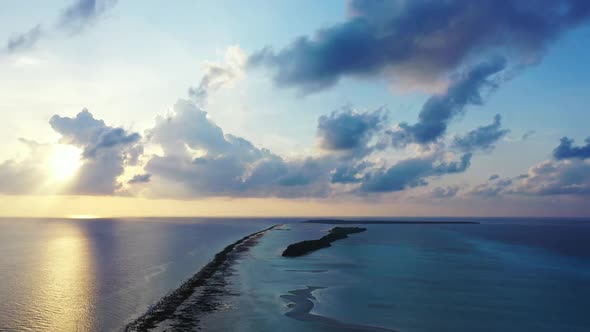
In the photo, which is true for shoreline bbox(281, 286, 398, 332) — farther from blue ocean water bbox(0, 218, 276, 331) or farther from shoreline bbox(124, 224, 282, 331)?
blue ocean water bbox(0, 218, 276, 331)

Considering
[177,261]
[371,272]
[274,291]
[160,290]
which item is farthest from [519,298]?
[177,261]

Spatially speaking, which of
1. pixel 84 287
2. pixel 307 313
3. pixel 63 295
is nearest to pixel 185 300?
pixel 307 313

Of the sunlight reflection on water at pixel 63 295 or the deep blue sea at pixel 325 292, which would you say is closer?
the deep blue sea at pixel 325 292

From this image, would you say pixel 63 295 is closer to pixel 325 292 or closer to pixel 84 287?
pixel 84 287

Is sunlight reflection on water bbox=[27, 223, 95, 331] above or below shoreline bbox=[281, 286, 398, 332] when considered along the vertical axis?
below

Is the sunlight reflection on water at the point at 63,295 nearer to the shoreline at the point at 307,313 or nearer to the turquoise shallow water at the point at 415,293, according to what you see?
the turquoise shallow water at the point at 415,293

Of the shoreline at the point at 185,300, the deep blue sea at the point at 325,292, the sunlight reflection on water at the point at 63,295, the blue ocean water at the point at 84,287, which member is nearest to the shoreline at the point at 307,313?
the deep blue sea at the point at 325,292

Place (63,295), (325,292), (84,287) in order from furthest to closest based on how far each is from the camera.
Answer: (84,287) → (325,292) → (63,295)

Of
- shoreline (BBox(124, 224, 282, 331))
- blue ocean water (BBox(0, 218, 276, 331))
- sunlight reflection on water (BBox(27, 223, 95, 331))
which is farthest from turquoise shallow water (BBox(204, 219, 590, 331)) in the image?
sunlight reflection on water (BBox(27, 223, 95, 331))

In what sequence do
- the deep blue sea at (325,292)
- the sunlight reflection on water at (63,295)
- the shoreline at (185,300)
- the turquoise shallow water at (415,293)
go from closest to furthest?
the shoreline at (185,300) → the turquoise shallow water at (415,293) → the deep blue sea at (325,292) → the sunlight reflection on water at (63,295)

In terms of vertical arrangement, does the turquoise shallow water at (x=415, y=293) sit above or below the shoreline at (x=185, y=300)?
below

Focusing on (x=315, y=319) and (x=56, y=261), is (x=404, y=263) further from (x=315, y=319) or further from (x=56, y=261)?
(x=56, y=261)
